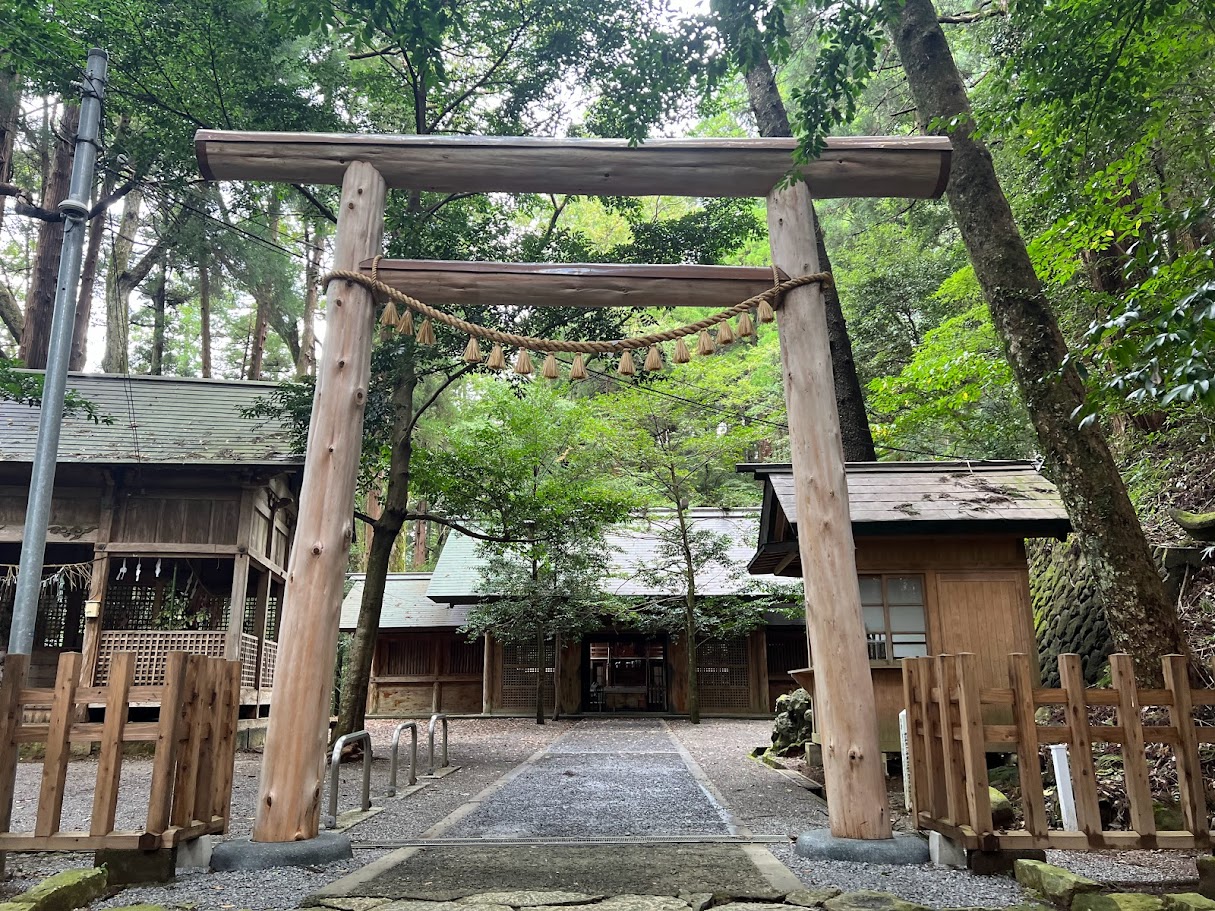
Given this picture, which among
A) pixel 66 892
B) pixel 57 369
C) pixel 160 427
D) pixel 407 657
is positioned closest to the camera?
pixel 66 892

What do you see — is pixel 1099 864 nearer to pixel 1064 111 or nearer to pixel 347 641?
pixel 1064 111

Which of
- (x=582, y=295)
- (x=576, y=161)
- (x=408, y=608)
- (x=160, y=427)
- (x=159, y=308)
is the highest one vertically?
(x=159, y=308)

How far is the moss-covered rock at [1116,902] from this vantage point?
3.05 meters

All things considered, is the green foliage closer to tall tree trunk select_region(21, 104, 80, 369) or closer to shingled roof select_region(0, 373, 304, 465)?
shingled roof select_region(0, 373, 304, 465)

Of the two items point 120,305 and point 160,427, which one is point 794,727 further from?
point 120,305

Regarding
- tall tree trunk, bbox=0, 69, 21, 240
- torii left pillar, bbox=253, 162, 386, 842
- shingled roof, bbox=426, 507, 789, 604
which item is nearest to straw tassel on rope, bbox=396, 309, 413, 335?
torii left pillar, bbox=253, 162, 386, 842

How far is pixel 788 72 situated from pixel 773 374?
7.96 metres

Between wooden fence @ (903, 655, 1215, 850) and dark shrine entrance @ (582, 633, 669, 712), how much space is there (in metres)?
16.4

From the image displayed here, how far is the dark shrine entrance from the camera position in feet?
66.9

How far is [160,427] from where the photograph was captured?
41.9ft

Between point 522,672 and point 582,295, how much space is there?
1591cm

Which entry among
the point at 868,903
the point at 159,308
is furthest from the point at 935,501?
the point at 159,308

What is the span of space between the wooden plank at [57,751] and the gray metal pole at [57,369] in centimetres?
163

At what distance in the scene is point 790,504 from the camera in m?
7.92
